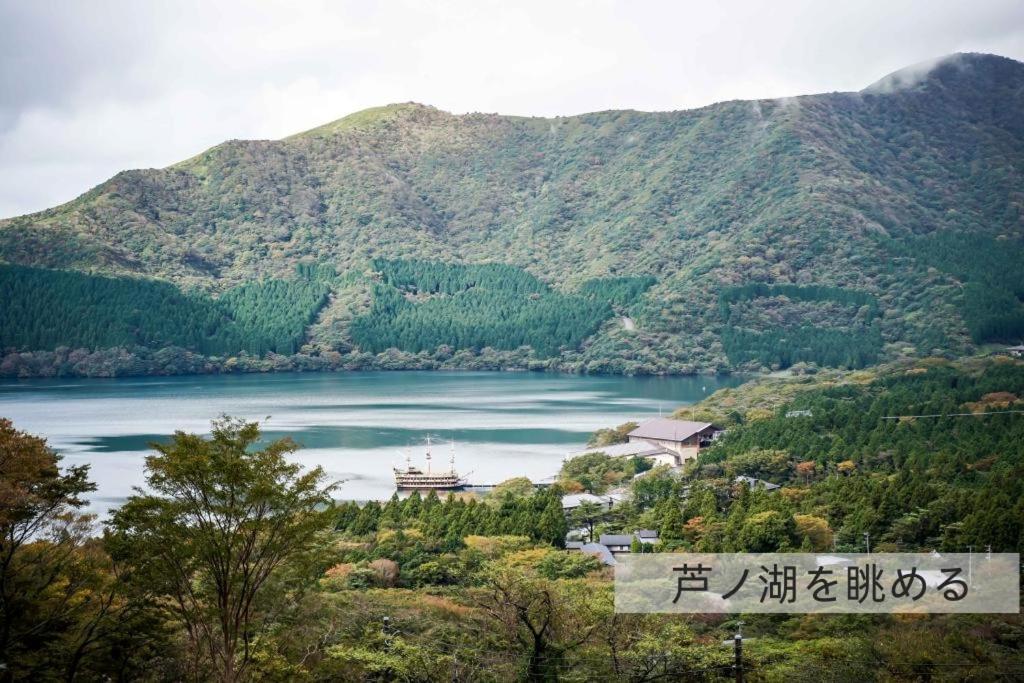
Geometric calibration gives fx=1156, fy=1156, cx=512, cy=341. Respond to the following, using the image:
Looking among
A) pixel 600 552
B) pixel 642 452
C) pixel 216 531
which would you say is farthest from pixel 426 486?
pixel 216 531

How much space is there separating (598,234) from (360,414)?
294 feet

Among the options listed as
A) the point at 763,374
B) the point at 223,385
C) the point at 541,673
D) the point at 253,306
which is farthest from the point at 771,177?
the point at 541,673

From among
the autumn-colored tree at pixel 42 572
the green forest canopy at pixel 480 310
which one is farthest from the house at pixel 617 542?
the green forest canopy at pixel 480 310

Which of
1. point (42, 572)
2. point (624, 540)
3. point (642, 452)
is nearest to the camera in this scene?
point (42, 572)

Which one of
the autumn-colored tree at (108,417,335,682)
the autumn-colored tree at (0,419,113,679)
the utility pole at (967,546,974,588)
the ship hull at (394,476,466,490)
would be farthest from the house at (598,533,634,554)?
the autumn-colored tree at (108,417,335,682)

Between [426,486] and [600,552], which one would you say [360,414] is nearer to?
[426,486]

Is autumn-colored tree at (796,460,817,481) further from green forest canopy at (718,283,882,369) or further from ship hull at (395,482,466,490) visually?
green forest canopy at (718,283,882,369)

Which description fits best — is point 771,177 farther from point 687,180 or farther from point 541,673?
point 541,673

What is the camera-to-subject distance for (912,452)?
36469 millimetres

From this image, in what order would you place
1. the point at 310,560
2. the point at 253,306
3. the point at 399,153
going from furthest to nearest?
the point at 399,153 → the point at 253,306 → the point at 310,560

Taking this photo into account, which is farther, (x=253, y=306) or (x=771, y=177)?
(x=771, y=177)

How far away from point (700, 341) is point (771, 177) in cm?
4484

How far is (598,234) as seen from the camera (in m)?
156

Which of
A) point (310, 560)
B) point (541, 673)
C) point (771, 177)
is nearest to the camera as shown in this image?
point (310, 560)
